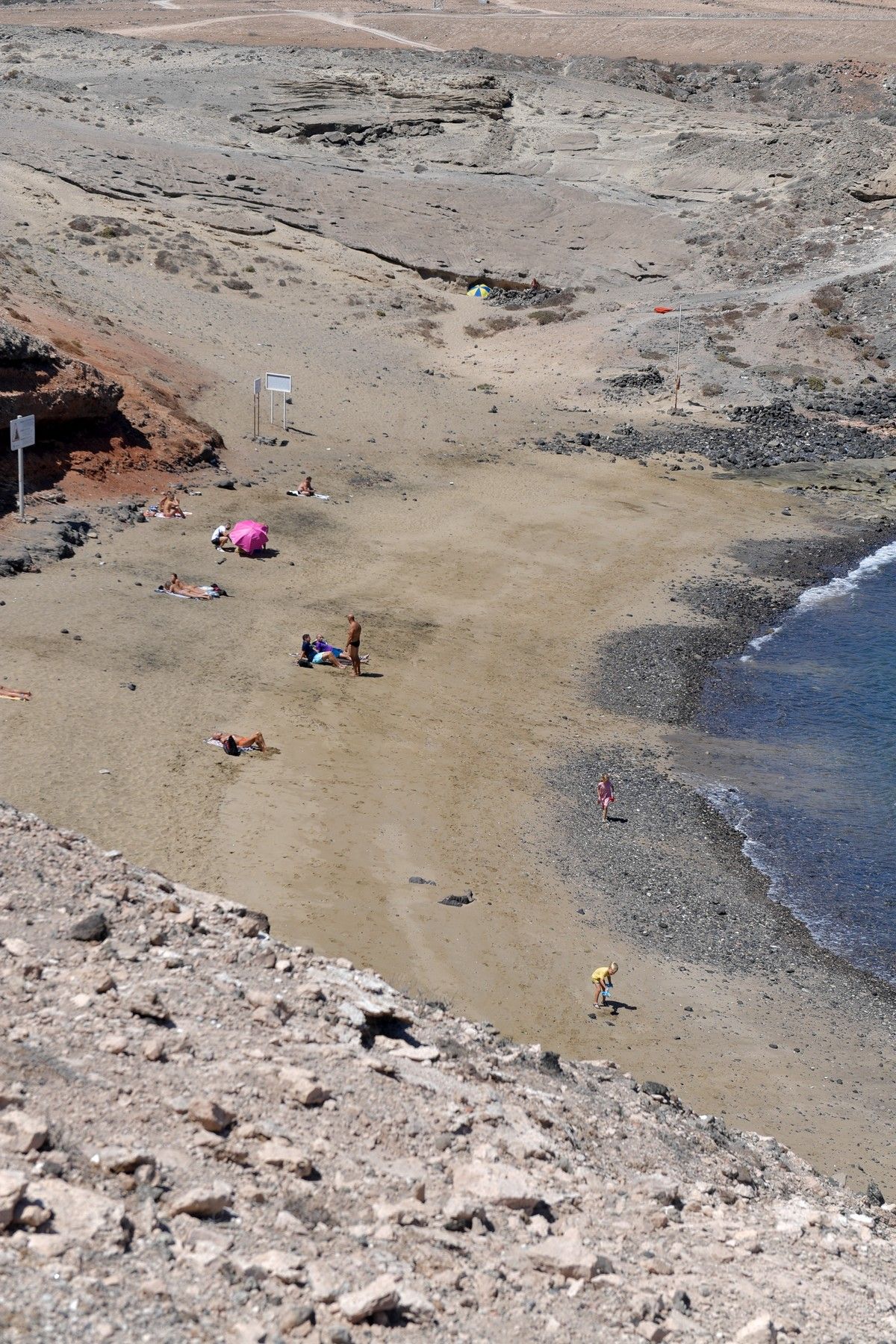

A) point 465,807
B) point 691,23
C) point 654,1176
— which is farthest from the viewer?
point 691,23

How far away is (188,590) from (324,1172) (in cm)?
1905

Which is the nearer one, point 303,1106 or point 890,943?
point 303,1106

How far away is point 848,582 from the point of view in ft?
112

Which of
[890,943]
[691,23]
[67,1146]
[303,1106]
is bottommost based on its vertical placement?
[890,943]

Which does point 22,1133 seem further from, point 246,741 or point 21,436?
point 21,436

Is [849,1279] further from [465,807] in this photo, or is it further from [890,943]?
[465,807]

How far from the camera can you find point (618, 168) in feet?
211

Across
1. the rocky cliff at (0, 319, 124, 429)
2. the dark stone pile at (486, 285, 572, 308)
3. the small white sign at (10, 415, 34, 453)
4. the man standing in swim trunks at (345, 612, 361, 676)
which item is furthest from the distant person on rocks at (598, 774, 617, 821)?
the dark stone pile at (486, 285, 572, 308)

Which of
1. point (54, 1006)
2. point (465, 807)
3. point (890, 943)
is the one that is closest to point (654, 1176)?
point (54, 1006)

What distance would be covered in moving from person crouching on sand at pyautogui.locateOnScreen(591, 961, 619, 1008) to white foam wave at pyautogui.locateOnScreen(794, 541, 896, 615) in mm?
16657

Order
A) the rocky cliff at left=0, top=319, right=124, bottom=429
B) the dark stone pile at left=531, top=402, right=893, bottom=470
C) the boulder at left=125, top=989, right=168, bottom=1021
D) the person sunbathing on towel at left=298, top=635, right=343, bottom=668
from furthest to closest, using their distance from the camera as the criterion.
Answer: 1. the dark stone pile at left=531, top=402, right=893, bottom=470
2. the rocky cliff at left=0, top=319, right=124, bottom=429
3. the person sunbathing on towel at left=298, top=635, right=343, bottom=668
4. the boulder at left=125, top=989, right=168, bottom=1021

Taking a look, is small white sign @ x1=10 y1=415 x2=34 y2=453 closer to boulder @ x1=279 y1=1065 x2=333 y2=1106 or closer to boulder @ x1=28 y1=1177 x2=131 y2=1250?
boulder @ x1=279 y1=1065 x2=333 y2=1106

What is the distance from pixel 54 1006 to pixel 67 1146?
6.15 feet

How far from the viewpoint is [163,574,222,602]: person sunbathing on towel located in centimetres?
2777
